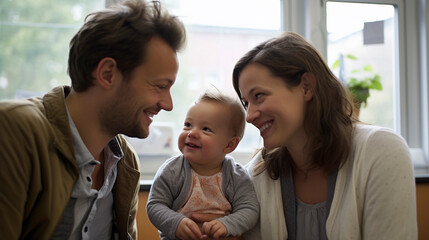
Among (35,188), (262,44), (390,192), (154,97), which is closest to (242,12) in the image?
(262,44)

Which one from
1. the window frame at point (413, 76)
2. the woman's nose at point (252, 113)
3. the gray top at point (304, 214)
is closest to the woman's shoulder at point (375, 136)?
the gray top at point (304, 214)

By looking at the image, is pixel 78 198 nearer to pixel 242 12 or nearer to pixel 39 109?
pixel 39 109

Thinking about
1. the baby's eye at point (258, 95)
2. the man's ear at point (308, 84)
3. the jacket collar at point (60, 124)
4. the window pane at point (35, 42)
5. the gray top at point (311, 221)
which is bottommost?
the gray top at point (311, 221)

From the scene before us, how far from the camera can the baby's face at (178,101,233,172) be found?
5.49 ft

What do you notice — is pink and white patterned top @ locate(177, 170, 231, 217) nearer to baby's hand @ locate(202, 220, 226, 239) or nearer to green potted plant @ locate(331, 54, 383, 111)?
baby's hand @ locate(202, 220, 226, 239)

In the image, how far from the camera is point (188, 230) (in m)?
1.48

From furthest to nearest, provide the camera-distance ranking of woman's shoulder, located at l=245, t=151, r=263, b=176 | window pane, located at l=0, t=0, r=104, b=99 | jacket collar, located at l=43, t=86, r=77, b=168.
Answer: window pane, located at l=0, t=0, r=104, b=99, woman's shoulder, located at l=245, t=151, r=263, b=176, jacket collar, located at l=43, t=86, r=77, b=168

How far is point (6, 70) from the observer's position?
236 centimetres

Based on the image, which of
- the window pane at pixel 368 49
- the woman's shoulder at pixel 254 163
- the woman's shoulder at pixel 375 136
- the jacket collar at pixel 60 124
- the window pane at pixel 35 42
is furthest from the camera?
the window pane at pixel 368 49

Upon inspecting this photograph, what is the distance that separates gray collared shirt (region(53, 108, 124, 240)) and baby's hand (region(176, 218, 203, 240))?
314 mm

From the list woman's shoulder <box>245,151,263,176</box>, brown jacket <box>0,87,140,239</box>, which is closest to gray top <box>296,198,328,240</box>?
woman's shoulder <box>245,151,263,176</box>

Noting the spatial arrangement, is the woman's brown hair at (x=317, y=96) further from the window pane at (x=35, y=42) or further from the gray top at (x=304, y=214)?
the window pane at (x=35, y=42)

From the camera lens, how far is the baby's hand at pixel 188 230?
58.3 inches

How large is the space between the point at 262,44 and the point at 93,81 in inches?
27.4
